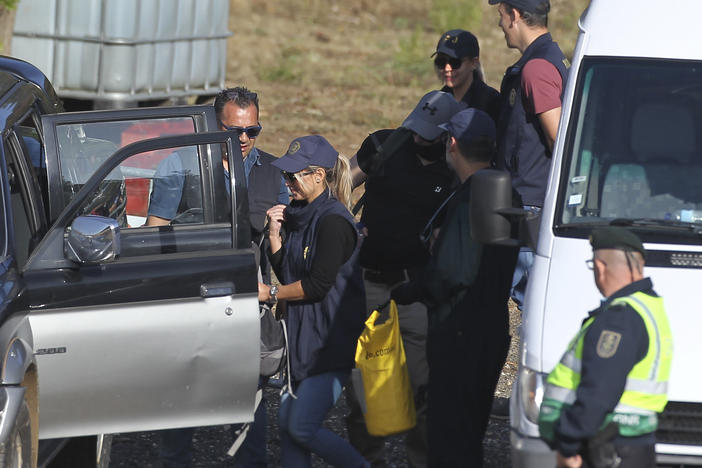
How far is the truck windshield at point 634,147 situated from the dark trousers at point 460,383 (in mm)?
590

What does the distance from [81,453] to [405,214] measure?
74.0 inches

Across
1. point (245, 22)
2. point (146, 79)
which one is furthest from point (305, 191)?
point (245, 22)

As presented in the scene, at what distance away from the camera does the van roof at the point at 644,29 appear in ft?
17.4

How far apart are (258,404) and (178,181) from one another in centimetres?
111

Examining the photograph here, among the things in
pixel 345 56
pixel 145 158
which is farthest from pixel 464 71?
pixel 345 56

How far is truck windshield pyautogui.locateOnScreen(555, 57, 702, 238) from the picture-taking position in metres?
4.97

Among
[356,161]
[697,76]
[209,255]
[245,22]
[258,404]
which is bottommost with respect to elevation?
[258,404]

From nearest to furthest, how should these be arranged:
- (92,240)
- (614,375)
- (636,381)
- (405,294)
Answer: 1. (614,375)
2. (636,381)
3. (92,240)
4. (405,294)

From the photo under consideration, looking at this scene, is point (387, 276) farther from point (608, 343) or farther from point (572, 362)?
point (608, 343)

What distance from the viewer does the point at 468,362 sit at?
5.03 m

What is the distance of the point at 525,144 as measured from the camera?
243 inches

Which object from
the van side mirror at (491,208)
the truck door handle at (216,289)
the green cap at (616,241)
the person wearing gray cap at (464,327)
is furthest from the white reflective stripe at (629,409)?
the truck door handle at (216,289)

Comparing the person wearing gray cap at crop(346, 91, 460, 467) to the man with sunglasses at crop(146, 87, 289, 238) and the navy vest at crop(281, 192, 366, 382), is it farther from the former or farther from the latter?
the navy vest at crop(281, 192, 366, 382)

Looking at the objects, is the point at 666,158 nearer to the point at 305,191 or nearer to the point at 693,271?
the point at 693,271
